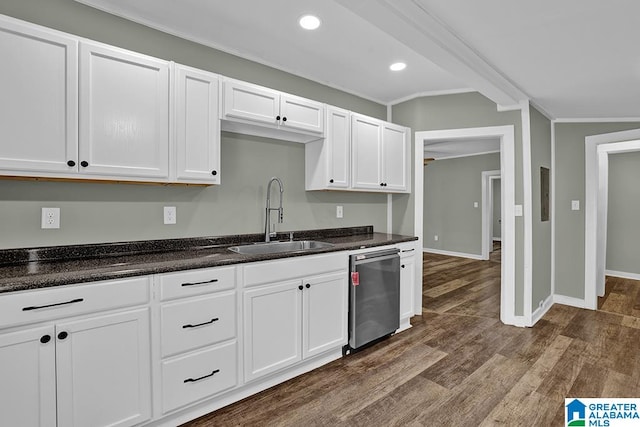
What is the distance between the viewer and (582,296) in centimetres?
397

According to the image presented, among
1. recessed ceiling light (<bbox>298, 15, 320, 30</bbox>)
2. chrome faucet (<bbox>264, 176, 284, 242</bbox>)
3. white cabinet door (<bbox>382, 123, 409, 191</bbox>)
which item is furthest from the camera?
white cabinet door (<bbox>382, 123, 409, 191</bbox>)

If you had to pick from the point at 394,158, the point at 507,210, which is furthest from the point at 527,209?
the point at 394,158

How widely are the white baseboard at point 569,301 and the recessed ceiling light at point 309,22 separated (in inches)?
171

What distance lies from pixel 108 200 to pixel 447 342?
2.96m

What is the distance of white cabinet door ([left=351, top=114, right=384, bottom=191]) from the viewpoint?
10.3 ft

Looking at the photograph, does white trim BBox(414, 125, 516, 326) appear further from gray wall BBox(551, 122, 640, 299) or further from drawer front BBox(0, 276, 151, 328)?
drawer front BBox(0, 276, 151, 328)

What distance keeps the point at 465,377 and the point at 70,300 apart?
8.23ft

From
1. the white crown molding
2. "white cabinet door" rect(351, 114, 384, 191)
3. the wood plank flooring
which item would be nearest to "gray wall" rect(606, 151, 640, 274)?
the wood plank flooring

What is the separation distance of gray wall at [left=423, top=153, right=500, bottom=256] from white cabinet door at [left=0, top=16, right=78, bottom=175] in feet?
23.4

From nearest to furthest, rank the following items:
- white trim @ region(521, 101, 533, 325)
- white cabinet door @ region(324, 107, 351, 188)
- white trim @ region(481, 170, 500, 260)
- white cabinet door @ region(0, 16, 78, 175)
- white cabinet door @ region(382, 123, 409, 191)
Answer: white cabinet door @ region(0, 16, 78, 175) → white cabinet door @ region(324, 107, 351, 188) → white trim @ region(521, 101, 533, 325) → white cabinet door @ region(382, 123, 409, 191) → white trim @ region(481, 170, 500, 260)

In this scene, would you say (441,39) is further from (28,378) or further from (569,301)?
(569,301)

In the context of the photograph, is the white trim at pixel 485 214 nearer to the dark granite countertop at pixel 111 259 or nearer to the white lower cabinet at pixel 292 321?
the dark granite countertop at pixel 111 259

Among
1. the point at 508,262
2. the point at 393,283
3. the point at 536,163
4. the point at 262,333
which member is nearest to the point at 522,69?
the point at 536,163

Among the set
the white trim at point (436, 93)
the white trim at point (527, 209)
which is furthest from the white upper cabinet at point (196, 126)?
the white trim at point (527, 209)
